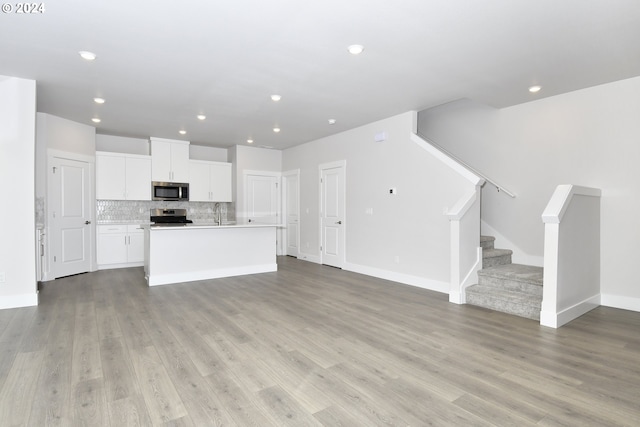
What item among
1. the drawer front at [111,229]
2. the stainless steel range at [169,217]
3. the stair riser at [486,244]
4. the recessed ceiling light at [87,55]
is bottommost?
the stair riser at [486,244]

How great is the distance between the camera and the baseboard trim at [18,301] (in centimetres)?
406

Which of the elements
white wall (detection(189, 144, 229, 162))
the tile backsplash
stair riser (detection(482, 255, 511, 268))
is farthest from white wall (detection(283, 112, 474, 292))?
the tile backsplash

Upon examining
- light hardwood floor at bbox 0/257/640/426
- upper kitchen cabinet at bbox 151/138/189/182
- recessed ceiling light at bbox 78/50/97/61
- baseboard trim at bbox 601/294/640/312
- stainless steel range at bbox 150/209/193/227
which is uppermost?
recessed ceiling light at bbox 78/50/97/61

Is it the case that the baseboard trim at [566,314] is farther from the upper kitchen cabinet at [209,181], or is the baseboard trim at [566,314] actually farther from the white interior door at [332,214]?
the upper kitchen cabinet at [209,181]

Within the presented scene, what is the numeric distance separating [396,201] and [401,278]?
4.24 feet

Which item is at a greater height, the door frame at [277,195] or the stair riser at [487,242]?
the door frame at [277,195]

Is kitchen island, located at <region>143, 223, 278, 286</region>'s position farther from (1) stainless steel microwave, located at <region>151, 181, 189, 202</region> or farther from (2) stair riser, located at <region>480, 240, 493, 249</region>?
(2) stair riser, located at <region>480, 240, 493, 249</region>

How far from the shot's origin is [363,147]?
6344 mm

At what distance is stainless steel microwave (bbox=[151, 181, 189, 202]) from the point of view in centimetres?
730

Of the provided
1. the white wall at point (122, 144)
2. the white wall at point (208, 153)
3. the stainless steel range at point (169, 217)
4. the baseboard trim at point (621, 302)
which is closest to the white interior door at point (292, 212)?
the white wall at point (208, 153)

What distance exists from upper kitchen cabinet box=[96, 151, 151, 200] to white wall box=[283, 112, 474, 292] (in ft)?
12.6

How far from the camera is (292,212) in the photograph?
854 cm

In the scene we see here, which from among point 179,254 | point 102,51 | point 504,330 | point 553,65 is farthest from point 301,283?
point 553,65

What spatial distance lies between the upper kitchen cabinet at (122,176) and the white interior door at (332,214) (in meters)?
3.78
